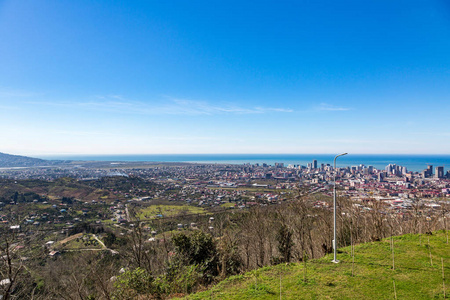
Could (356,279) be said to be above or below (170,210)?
above

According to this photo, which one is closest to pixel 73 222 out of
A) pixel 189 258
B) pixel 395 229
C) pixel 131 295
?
pixel 189 258

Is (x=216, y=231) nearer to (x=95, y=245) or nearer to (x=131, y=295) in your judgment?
(x=131, y=295)

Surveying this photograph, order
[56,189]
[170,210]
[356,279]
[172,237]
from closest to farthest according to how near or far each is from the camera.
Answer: [356,279], [172,237], [170,210], [56,189]

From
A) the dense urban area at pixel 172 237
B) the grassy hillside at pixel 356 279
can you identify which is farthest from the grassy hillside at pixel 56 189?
the grassy hillside at pixel 356 279

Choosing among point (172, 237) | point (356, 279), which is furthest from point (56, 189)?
point (356, 279)

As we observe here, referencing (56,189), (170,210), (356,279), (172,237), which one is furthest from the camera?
(56,189)

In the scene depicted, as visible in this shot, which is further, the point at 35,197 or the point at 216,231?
the point at 35,197

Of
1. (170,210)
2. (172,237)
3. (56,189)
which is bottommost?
(170,210)

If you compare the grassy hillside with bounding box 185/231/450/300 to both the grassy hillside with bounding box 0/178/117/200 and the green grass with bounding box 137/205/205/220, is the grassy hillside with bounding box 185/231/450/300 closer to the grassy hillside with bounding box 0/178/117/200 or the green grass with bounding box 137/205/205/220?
the green grass with bounding box 137/205/205/220

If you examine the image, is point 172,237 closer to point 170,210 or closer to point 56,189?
point 170,210
